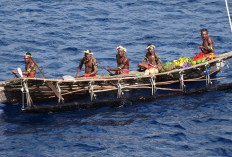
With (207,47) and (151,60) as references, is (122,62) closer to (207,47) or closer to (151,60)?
(151,60)

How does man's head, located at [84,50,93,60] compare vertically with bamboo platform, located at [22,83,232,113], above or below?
above

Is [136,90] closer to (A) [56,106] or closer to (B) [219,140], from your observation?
(A) [56,106]

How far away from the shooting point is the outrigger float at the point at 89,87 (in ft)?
54.2

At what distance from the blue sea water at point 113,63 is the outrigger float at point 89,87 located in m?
0.43

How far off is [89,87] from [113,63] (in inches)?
259

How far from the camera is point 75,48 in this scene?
24.9m

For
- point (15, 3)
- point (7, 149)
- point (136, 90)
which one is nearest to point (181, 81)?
point (136, 90)

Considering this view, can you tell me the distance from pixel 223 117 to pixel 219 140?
176 cm

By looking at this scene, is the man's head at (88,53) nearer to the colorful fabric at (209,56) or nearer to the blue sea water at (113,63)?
the blue sea water at (113,63)

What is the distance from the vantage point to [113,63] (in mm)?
23359

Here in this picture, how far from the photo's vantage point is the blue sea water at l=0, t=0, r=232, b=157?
1467 cm

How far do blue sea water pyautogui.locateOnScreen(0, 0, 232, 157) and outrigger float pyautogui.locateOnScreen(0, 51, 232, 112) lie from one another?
0.43 metres

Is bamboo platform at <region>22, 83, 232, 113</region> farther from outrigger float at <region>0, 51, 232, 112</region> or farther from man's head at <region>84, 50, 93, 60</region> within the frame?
man's head at <region>84, 50, 93, 60</region>

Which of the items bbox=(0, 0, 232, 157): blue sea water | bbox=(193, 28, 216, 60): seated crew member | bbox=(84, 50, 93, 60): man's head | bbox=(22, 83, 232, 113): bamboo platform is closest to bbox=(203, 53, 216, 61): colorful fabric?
bbox=(193, 28, 216, 60): seated crew member
